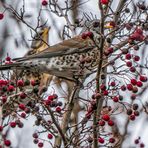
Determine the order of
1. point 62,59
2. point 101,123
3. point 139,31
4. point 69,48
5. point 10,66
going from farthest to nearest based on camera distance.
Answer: point 69,48 < point 62,59 < point 10,66 < point 101,123 < point 139,31

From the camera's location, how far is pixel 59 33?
6613 millimetres

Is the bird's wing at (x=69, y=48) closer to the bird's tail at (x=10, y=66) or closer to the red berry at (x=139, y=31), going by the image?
the bird's tail at (x=10, y=66)

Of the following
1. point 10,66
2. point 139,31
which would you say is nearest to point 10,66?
point 10,66

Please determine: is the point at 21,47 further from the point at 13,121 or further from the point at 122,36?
the point at 122,36

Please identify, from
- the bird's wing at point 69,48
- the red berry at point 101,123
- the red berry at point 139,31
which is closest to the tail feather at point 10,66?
the bird's wing at point 69,48

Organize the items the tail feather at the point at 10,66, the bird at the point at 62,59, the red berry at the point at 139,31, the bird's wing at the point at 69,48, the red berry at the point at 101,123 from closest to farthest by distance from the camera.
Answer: the red berry at the point at 139,31
the red berry at the point at 101,123
the tail feather at the point at 10,66
the bird at the point at 62,59
the bird's wing at the point at 69,48

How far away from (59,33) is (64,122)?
244 cm

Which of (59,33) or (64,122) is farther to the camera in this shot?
(59,33)

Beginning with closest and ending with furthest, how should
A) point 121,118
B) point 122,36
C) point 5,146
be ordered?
point 122,36 < point 5,146 < point 121,118

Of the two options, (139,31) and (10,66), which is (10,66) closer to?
(10,66)

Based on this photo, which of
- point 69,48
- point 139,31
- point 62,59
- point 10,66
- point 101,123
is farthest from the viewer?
point 69,48

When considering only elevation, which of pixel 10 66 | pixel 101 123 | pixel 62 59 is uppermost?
pixel 62 59

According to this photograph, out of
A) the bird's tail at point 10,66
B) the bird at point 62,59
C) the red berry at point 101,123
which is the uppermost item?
the bird at point 62,59

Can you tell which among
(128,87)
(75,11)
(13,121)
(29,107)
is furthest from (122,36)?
(75,11)
